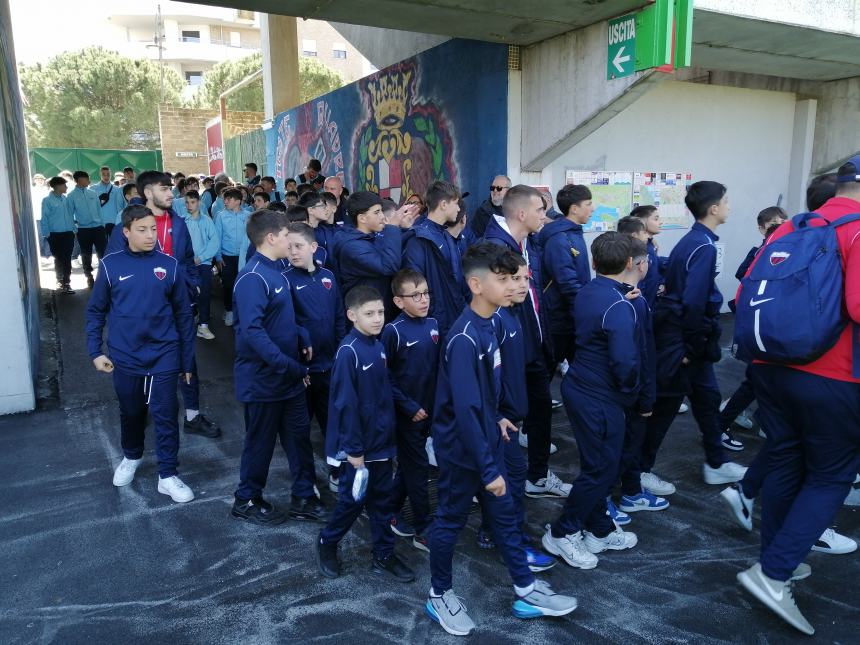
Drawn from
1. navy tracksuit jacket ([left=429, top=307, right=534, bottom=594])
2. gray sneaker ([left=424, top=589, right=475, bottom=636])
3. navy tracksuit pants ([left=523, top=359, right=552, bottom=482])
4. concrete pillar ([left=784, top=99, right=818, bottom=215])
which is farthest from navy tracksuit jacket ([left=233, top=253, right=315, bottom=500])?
concrete pillar ([left=784, top=99, right=818, bottom=215])

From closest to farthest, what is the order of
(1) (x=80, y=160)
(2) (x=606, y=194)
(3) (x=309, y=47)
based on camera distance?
(2) (x=606, y=194) → (1) (x=80, y=160) → (3) (x=309, y=47)

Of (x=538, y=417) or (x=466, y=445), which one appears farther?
(x=538, y=417)

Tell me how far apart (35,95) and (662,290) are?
43.6 metres

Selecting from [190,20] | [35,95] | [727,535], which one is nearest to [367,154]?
[727,535]

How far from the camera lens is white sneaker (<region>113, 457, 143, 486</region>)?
177 inches

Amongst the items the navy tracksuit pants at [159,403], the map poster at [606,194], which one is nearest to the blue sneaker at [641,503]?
the navy tracksuit pants at [159,403]

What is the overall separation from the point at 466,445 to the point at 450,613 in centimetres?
83

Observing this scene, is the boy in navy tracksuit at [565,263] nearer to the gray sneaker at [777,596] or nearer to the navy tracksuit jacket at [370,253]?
the navy tracksuit jacket at [370,253]

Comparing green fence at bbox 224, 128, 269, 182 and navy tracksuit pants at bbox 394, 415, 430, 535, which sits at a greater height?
green fence at bbox 224, 128, 269, 182

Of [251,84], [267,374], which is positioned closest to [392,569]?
[267,374]

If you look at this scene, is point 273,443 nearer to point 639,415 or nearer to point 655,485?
point 639,415

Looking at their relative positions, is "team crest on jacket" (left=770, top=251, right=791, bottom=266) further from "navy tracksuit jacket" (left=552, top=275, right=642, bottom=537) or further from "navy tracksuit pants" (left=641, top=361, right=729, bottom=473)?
"navy tracksuit pants" (left=641, top=361, right=729, bottom=473)

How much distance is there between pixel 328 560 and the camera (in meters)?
3.44

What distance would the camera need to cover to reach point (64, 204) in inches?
416
